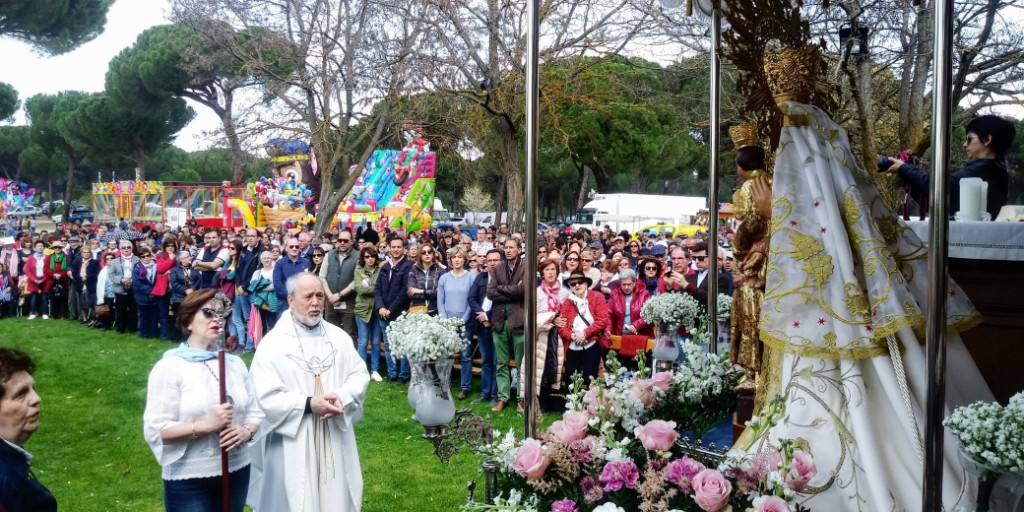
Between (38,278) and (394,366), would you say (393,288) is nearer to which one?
(394,366)

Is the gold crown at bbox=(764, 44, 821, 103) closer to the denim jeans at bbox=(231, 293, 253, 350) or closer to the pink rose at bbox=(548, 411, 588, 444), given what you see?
the pink rose at bbox=(548, 411, 588, 444)

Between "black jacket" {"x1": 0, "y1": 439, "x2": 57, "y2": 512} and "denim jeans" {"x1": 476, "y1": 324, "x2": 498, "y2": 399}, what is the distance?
23.6 feet

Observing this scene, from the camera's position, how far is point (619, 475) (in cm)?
237

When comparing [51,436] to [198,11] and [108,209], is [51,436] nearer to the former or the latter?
[198,11]

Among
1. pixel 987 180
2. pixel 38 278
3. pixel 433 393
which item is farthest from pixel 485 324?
pixel 38 278

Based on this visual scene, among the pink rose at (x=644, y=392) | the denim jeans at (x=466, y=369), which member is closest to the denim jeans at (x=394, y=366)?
the denim jeans at (x=466, y=369)

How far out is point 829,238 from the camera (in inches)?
110

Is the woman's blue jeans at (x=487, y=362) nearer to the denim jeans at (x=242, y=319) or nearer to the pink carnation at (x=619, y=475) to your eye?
the denim jeans at (x=242, y=319)

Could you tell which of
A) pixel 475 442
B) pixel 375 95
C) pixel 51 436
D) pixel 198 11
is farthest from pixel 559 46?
pixel 475 442

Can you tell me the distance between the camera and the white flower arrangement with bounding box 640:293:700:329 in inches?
212

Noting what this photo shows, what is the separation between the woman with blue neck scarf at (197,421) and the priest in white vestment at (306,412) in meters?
0.28

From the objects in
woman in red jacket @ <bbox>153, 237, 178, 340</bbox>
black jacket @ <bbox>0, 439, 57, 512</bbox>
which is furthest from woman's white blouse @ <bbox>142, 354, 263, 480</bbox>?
woman in red jacket @ <bbox>153, 237, 178, 340</bbox>

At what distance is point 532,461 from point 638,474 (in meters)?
0.29

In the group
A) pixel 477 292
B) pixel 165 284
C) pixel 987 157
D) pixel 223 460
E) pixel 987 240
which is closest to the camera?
pixel 987 240
